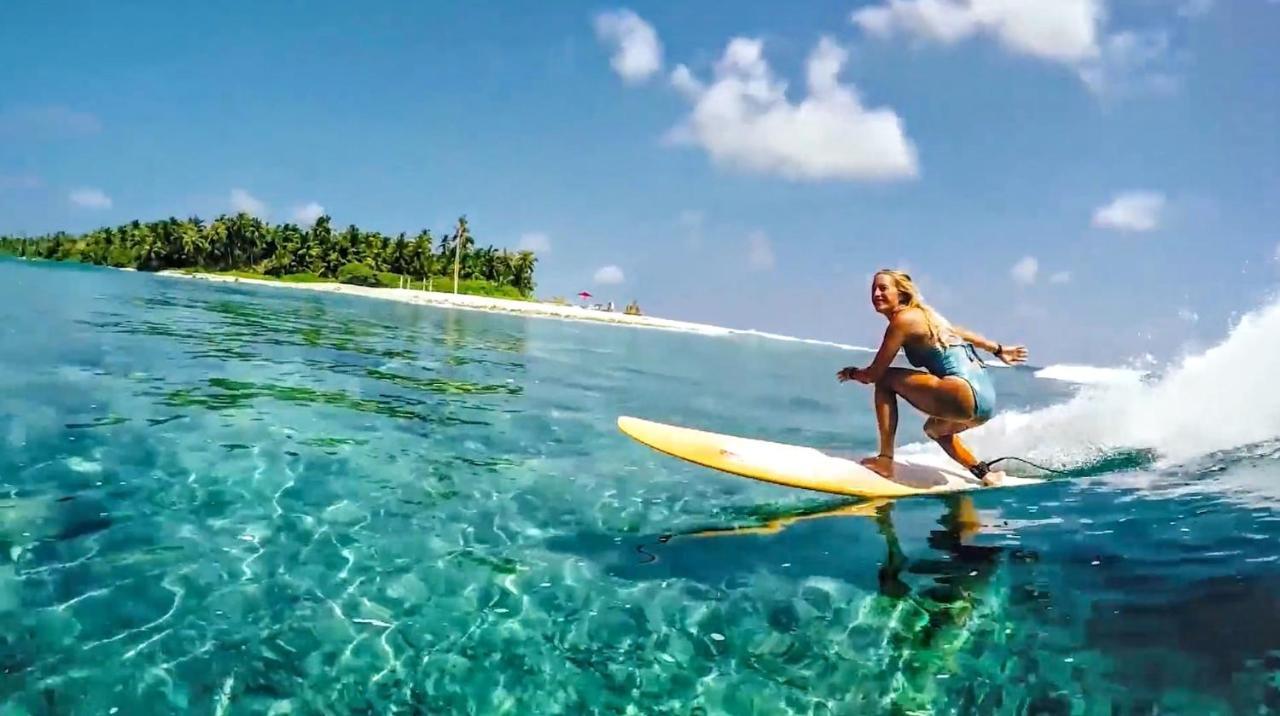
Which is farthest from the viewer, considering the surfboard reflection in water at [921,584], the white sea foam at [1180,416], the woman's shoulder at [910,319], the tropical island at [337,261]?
the tropical island at [337,261]

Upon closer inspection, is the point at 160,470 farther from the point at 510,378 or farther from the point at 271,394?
the point at 510,378

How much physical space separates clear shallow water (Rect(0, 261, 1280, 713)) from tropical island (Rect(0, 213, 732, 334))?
88088 millimetres

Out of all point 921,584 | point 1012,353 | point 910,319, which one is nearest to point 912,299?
point 910,319

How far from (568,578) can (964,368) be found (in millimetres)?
5197

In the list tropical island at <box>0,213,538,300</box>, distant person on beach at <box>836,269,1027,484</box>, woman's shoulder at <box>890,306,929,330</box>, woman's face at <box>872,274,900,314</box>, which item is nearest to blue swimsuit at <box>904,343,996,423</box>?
distant person on beach at <box>836,269,1027,484</box>

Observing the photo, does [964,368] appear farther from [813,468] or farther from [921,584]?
[921,584]

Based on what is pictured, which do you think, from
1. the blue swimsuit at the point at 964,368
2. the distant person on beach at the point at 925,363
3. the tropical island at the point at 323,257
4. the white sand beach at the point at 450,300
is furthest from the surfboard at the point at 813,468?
the tropical island at the point at 323,257

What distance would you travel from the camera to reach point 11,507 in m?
6.99

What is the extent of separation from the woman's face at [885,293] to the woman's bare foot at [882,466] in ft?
6.47

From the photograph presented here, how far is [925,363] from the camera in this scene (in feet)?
30.0

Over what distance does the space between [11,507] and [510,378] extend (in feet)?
49.6

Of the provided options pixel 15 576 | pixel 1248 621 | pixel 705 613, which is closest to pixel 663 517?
pixel 705 613

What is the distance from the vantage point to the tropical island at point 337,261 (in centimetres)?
10556

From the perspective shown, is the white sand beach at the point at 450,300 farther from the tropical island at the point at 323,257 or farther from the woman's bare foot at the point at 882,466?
the woman's bare foot at the point at 882,466
